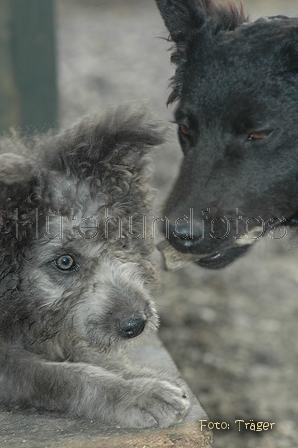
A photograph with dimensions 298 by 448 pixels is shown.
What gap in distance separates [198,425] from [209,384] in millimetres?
2970

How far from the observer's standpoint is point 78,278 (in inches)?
139

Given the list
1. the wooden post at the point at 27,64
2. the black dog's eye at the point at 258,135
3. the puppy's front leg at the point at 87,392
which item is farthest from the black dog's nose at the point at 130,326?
the wooden post at the point at 27,64

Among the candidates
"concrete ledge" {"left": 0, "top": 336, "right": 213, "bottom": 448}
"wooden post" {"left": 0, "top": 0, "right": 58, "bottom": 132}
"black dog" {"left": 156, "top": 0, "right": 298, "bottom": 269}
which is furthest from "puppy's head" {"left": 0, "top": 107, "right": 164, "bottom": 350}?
"wooden post" {"left": 0, "top": 0, "right": 58, "bottom": 132}

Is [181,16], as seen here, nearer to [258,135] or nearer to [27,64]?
[258,135]

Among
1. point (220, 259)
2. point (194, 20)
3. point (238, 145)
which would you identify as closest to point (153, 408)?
point (220, 259)

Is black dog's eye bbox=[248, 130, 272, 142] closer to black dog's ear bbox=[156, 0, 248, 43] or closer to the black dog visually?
the black dog

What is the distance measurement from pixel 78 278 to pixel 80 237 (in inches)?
9.6

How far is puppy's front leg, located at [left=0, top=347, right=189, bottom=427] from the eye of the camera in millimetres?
3318

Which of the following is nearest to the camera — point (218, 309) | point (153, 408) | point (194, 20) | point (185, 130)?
point (153, 408)

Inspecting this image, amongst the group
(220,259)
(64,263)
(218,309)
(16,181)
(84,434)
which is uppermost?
(16,181)

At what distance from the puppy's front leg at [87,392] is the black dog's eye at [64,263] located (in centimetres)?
53

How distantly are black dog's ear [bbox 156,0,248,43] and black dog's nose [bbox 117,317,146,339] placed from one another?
1.88 metres

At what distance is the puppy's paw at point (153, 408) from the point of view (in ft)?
10.8

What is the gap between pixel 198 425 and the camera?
3338 millimetres
